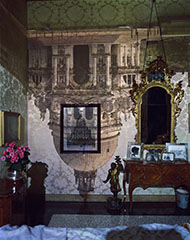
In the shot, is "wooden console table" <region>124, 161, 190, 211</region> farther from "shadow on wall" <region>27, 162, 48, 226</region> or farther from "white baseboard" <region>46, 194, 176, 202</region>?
"shadow on wall" <region>27, 162, 48, 226</region>

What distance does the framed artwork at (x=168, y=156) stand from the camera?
11.8 feet

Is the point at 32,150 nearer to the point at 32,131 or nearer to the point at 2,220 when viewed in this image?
the point at 32,131

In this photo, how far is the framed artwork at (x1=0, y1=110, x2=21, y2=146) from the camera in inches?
121

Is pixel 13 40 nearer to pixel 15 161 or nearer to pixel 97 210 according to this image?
pixel 15 161

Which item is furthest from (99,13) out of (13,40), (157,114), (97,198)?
(97,198)

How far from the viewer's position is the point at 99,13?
4.11 m

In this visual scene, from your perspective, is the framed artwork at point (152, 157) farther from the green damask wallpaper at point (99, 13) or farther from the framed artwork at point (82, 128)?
the green damask wallpaper at point (99, 13)

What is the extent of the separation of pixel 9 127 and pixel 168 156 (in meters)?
2.94

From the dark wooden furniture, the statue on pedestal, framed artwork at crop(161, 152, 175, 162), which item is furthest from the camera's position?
the statue on pedestal

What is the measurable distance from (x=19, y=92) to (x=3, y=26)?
120cm

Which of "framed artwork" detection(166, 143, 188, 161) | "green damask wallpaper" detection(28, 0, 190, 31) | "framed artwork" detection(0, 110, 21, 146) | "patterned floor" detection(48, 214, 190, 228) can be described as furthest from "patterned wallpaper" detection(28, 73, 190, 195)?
"green damask wallpaper" detection(28, 0, 190, 31)

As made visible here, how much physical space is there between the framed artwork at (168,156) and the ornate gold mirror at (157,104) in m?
0.33

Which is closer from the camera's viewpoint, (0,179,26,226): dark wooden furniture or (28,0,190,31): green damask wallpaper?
(0,179,26,226): dark wooden furniture

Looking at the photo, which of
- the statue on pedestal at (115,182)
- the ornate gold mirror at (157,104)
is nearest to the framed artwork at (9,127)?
the statue on pedestal at (115,182)
